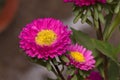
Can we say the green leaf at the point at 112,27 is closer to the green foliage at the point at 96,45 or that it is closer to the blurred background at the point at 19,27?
the green foliage at the point at 96,45

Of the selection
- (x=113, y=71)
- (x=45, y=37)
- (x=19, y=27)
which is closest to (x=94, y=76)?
(x=113, y=71)

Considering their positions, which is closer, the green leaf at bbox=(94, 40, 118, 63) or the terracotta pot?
the green leaf at bbox=(94, 40, 118, 63)

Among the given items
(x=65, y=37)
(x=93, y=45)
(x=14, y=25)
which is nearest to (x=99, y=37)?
(x=93, y=45)

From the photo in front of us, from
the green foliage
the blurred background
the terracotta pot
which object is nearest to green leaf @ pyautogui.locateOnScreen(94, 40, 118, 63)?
the green foliage

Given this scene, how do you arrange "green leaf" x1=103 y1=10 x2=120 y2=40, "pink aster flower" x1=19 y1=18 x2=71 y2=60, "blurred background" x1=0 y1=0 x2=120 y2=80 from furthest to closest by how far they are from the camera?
"blurred background" x1=0 y1=0 x2=120 y2=80 → "green leaf" x1=103 y1=10 x2=120 y2=40 → "pink aster flower" x1=19 y1=18 x2=71 y2=60

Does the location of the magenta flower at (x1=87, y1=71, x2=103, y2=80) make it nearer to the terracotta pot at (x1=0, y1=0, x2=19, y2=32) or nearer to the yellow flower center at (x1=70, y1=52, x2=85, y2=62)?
the yellow flower center at (x1=70, y1=52, x2=85, y2=62)

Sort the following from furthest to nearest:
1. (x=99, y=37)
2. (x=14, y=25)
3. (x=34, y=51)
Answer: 1. (x=14, y=25)
2. (x=99, y=37)
3. (x=34, y=51)

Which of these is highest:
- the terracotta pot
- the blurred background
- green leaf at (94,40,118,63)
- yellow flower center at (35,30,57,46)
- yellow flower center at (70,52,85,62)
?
yellow flower center at (35,30,57,46)

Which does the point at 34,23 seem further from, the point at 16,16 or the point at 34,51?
the point at 16,16

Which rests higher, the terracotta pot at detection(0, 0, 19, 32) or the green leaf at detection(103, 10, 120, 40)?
the green leaf at detection(103, 10, 120, 40)

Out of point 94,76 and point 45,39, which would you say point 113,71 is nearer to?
point 94,76
